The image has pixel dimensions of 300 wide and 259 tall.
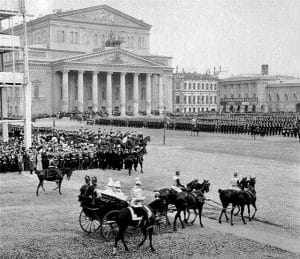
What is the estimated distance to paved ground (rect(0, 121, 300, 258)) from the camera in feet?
36.1

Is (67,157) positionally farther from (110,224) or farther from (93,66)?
(93,66)

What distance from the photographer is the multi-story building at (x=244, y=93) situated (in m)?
113

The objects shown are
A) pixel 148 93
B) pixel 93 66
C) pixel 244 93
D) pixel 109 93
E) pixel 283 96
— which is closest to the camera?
pixel 93 66

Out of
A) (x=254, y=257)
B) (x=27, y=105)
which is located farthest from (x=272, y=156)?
(x=254, y=257)

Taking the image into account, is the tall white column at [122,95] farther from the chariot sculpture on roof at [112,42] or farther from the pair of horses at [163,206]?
the pair of horses at [163,206]

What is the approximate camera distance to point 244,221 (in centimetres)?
1343

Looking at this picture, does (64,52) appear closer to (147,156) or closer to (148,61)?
(148,61)

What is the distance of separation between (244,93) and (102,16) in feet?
135

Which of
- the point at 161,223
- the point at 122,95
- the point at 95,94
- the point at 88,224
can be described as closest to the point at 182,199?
the point at 161,223

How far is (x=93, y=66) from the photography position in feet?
271

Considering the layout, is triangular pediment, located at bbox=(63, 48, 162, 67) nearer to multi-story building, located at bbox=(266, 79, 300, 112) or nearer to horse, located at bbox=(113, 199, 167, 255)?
multi-story building, located at bbox=(266, 79, 300, 112)

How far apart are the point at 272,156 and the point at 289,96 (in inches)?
3329

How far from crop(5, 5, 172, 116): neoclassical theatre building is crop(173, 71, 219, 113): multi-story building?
508 inches

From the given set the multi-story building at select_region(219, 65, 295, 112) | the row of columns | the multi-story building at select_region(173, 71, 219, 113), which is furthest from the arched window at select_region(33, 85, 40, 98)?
the multi-story building at select_region(219, 65, 295, 112)
